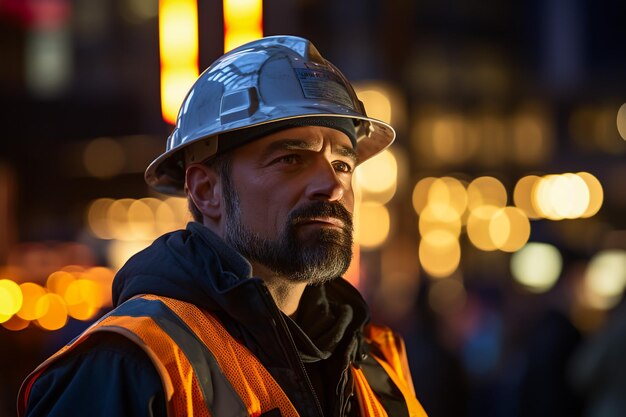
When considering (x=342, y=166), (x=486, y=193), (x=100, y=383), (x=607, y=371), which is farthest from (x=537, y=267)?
(x=486, y=193)

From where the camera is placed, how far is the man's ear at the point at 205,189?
143 inches

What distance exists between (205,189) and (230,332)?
2.27 ft

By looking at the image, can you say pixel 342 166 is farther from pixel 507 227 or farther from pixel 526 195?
pixel 526 195

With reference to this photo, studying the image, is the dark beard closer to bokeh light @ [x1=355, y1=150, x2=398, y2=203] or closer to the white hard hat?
the white hard hat

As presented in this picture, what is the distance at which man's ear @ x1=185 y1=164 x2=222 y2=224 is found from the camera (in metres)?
3.63

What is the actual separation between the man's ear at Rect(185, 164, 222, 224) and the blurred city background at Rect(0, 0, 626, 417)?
5.69 ft

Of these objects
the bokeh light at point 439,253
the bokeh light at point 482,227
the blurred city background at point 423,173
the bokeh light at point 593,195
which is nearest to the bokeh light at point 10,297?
the blurred city background at point 423,173

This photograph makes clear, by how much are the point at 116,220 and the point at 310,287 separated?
61696mm

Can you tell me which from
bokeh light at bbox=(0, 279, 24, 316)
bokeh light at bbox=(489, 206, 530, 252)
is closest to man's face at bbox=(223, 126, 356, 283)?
bokeh light at bbox=(0, 279, 24, 316)

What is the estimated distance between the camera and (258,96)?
3467mm

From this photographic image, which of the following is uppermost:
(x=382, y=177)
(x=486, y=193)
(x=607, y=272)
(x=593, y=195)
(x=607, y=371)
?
(x=607, y=371)

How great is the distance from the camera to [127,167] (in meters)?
52.8

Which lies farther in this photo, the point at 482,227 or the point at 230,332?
the point at 482,227

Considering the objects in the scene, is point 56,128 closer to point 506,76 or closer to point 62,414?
point 506,76
